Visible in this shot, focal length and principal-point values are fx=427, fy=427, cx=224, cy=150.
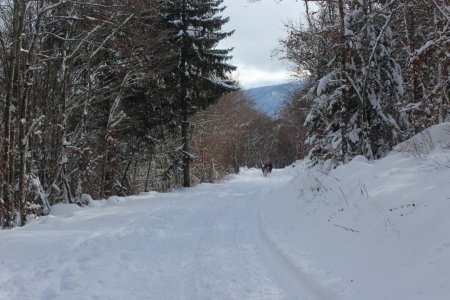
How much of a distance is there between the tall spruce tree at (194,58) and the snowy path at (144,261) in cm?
1404

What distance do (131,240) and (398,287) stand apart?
218 inches

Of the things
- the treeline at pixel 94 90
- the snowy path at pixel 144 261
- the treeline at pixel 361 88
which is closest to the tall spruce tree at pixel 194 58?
the treeline at pixel 94 90

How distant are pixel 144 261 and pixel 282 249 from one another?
2335 millimetres

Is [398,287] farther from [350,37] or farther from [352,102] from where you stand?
[352,102]

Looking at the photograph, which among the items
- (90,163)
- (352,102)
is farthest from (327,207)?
(90,163)

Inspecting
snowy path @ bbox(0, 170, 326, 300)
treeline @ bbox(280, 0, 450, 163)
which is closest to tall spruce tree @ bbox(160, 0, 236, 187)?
treeline @ bbox(280, 0, 450, 163)

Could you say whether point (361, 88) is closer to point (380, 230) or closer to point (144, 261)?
point (380, 230)

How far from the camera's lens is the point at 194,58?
24.6 meters

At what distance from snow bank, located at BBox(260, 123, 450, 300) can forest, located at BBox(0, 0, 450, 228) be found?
2.52 metres

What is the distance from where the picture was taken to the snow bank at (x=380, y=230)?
4641mm

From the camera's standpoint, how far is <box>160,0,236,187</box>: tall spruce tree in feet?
80.1

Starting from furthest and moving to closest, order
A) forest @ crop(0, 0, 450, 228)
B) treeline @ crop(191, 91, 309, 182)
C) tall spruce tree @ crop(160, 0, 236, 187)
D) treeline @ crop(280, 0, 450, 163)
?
treeline @ crop(191, 91, 309, 182) → tall spruce tree @ crop(160, 0, 236, 187) → treeline @ crop(280, 0, 450, 163) → forest @ crop(0, 0, 450, 228)

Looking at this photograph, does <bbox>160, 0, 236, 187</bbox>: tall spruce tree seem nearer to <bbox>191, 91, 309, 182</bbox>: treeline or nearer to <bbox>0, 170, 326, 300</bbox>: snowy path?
<bbox>191, 91, 309, 182</bbox>: treeline

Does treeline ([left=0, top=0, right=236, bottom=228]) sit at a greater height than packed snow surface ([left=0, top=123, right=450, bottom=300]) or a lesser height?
greater
